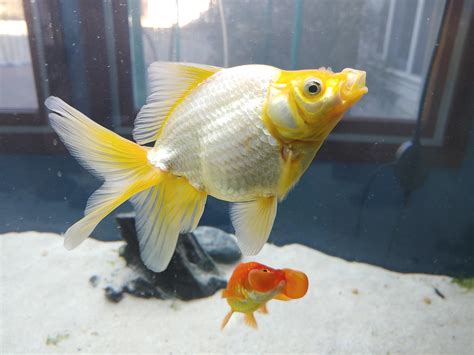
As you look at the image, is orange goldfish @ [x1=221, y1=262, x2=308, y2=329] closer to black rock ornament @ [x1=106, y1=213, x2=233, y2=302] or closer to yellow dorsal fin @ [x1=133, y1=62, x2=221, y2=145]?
yellow dorsal fin @ [x1=133, y1=62, x2=221, y2=145]

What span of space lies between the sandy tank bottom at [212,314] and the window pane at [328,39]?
0.98m

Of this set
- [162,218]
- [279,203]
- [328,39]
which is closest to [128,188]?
[162,218]

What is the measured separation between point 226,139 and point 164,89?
16 cm

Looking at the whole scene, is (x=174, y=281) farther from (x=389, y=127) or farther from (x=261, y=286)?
(x=389, y=127)

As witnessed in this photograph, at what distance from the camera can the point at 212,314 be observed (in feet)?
5.65

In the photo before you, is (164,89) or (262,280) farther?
(262,280)

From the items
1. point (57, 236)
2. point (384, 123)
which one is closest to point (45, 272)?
point (57, 236)

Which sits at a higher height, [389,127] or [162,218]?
[162,218]

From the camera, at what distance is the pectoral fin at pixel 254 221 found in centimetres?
66

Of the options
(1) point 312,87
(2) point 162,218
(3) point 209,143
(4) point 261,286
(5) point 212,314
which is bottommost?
(5) point 212,314

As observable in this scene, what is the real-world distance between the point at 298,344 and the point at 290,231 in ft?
2.96

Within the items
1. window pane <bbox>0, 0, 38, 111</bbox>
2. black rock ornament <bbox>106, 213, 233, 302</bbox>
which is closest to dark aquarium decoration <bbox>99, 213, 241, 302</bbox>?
black rock ornament <bbox>106, 213, 233, 302</bbox>

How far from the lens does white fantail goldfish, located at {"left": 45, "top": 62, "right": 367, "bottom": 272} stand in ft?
1.84

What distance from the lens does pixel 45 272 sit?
199 cm
